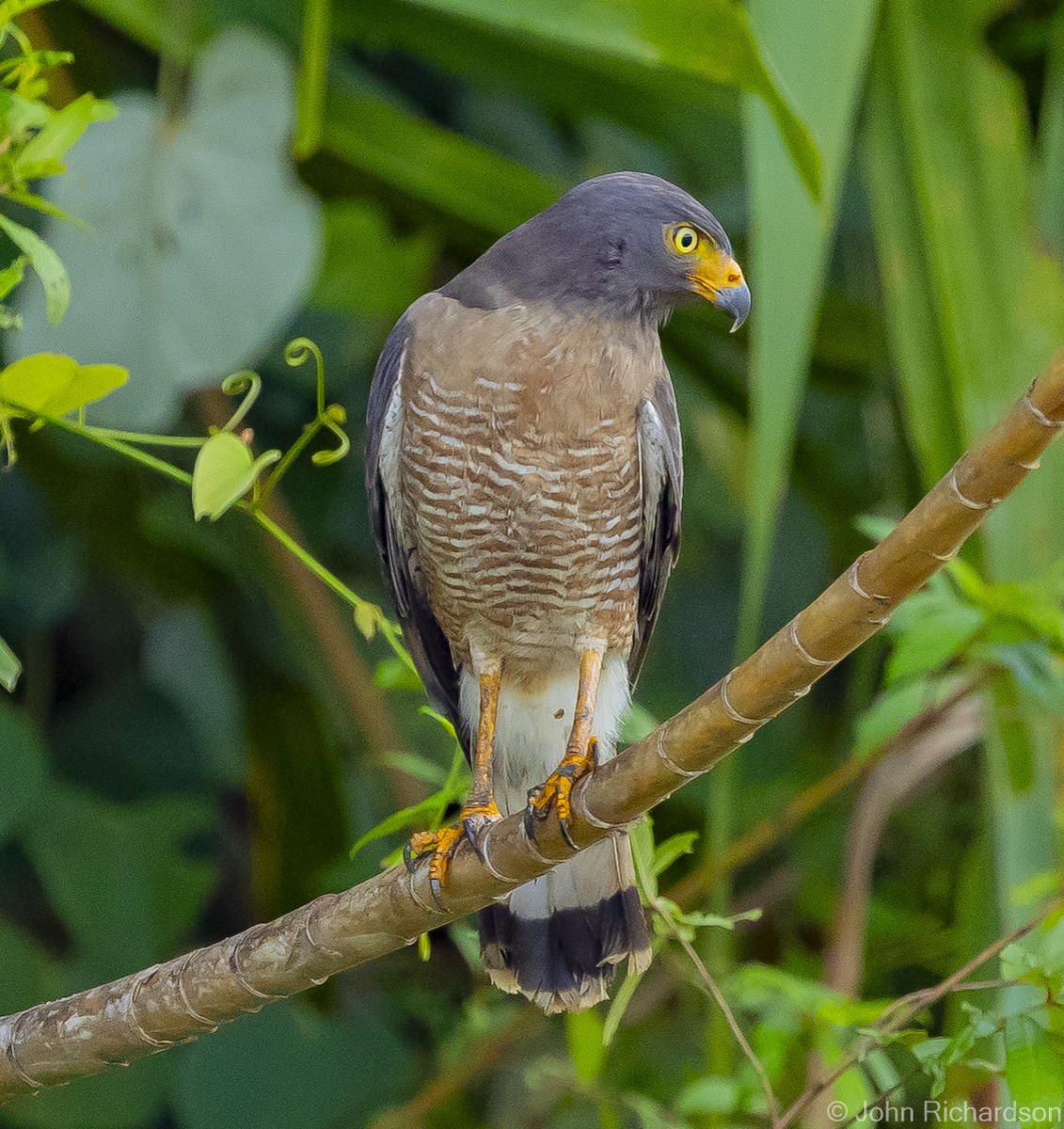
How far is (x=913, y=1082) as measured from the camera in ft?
7.68

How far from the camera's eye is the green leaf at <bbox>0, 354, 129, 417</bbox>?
108 cm

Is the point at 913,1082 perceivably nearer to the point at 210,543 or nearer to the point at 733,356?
the point at 733,356

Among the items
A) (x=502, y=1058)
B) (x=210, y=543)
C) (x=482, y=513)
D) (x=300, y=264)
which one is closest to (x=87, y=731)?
(x=210, y=543)

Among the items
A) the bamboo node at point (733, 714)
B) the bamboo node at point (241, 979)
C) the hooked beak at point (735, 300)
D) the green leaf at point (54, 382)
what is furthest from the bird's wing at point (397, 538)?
the bamboo node at point (733, 714)

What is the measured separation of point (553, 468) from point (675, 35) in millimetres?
552

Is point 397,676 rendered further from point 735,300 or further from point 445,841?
point 735,300

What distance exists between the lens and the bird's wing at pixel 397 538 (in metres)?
1.68

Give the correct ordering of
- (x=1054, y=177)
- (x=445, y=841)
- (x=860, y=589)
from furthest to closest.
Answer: (x=1054, y=177), (x=445, y=841), (x=860, y=589)

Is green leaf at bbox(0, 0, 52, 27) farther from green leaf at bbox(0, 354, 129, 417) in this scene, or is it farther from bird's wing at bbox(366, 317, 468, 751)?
bird's wing at bbox(366, 317, 468, 751)

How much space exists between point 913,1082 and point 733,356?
137 centimetres

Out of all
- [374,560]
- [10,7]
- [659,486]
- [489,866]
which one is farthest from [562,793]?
[374,560]

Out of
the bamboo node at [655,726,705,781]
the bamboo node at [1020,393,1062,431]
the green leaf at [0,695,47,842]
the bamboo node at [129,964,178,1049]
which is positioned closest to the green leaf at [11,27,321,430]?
the green leaf at [0,695,47,842]

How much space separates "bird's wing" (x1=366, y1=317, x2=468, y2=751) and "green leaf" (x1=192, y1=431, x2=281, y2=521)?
54cm

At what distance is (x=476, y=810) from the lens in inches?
64.3
